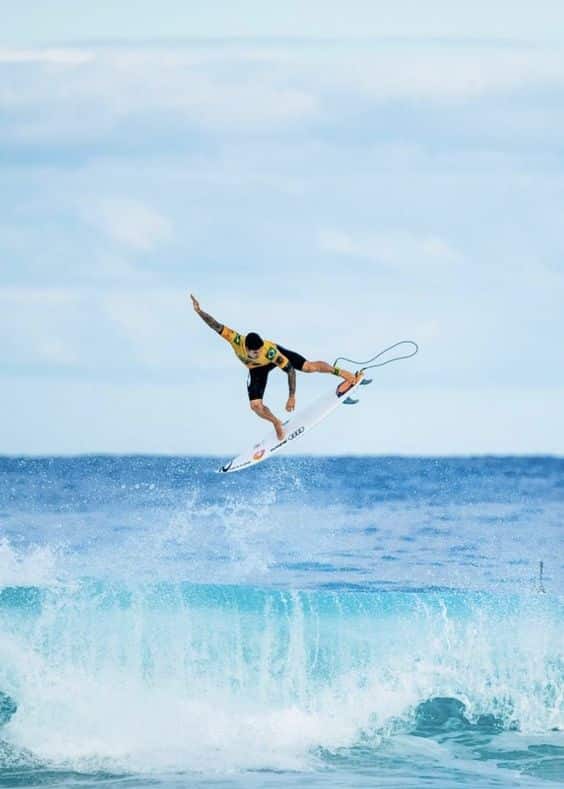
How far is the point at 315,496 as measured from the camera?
37062 millimetres

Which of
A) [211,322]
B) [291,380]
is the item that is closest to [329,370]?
[291,380]

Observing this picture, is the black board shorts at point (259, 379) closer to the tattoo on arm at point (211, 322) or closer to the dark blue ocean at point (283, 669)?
the tattoo on arm at point (211, 322)

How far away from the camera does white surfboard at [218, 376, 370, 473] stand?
16.2 meters

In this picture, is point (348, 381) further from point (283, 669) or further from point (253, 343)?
point (283, 669)

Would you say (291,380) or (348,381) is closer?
(291,380)

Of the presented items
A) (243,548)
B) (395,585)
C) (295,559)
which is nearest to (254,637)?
(395,585)

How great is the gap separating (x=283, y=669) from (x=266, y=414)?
2934mm

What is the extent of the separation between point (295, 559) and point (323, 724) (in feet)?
31.4

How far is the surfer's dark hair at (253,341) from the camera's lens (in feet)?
48.6

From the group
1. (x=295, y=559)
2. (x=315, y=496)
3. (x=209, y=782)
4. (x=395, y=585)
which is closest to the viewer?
(x=209, y=782)

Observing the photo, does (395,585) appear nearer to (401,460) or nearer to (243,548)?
(243,548)

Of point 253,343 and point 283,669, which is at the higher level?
point 253,343

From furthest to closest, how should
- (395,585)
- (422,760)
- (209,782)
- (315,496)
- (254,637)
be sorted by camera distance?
(315,496), (395,585), (254,637), (422,760), (209,782)

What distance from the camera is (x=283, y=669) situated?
50.4 feet
